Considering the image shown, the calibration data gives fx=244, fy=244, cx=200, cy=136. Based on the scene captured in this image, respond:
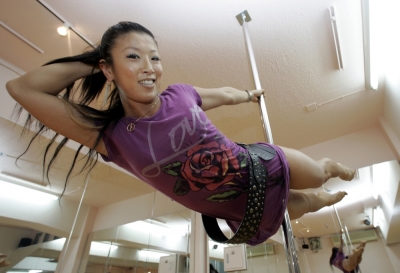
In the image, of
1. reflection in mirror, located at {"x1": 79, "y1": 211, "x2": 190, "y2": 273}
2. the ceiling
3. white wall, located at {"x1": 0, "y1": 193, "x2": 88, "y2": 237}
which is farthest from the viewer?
reflection in mirror, located at {"x1": 79, "y1": 211, "x2": 190, "y2": 273}

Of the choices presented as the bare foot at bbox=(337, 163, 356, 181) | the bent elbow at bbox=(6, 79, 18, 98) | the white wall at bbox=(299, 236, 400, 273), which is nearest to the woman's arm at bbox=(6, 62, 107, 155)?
the bent elbow at bbox=(6, 79, 18, 98)

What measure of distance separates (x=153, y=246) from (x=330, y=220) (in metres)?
1.81

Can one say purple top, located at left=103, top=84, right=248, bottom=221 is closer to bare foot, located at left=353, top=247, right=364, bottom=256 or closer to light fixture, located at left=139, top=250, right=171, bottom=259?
bare foot, located at left=353, top=247, right=364, bottom=256

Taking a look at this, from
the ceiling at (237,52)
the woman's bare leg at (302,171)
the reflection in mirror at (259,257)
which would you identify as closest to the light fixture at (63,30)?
the ceiling at (237,52)

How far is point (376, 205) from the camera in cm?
221

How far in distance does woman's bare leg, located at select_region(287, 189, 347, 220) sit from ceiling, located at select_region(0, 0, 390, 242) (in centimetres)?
117

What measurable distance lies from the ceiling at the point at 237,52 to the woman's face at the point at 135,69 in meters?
0.98

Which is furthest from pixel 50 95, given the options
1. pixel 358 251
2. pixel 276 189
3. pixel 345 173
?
pixel 358 251

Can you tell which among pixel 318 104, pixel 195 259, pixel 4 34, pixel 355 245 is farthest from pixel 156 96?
pixel 355 245

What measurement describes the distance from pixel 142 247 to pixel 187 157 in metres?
2.48

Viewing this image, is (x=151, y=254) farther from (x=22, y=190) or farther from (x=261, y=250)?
(x=22, y=190)

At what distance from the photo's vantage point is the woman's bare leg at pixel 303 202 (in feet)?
2.80

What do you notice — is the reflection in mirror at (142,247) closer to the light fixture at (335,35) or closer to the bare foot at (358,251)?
the bare foot at (358,251)

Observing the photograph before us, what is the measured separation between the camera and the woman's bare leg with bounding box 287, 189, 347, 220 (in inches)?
33.6
